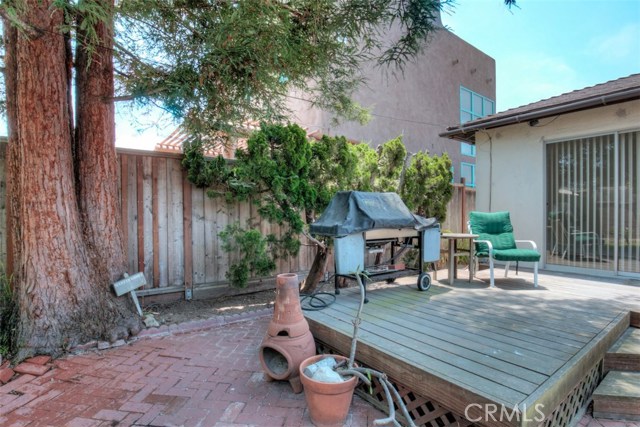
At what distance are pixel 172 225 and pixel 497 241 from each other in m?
4.56

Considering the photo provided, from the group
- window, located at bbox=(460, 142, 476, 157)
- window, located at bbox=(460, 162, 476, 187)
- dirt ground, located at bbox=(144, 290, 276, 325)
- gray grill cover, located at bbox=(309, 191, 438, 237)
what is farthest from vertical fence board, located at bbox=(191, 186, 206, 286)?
window, located at bbox=(460, 142, 476, 157)

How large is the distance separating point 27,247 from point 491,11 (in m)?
5.19

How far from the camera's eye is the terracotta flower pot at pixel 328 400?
195 cm

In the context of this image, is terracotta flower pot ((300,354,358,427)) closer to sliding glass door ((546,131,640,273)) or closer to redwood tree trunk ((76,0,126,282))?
redwood tree trunk ((76,0,126,282))

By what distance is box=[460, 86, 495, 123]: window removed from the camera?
11.9 meters

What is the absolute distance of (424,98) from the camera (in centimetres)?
1071

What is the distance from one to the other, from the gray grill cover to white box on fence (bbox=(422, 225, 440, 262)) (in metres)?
0.10

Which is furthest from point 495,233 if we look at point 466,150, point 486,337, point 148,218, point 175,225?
point 466,150

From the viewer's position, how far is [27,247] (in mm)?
3025

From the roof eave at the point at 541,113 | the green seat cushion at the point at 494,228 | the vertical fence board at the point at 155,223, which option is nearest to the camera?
the vertical fence board at the point at 155,223

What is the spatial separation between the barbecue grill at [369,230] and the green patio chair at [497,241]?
32.5 inches

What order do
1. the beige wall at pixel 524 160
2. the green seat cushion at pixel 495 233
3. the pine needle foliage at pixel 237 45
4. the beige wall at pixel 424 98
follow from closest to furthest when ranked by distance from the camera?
the pine needle foliage at pixel 237 45 → the green seat cushion at pixel 495 233 → the beige wall at pixel 524 160 → the beige wall at pixel 424 98

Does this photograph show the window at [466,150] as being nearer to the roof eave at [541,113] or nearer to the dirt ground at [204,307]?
the roof eave at [541,113]

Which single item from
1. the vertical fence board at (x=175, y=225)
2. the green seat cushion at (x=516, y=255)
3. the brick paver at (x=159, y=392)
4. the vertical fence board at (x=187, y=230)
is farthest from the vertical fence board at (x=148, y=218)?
the green seat cushion at (x=516, y=255)
